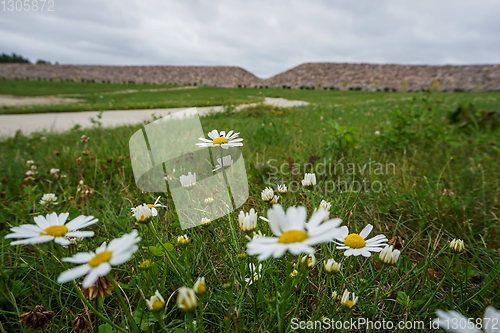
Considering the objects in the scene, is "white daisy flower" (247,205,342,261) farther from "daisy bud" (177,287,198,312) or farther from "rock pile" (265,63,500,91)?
"rock pile" (265,63,500,91)

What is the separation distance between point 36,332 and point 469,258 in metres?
1.74

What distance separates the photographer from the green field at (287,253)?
0.82m

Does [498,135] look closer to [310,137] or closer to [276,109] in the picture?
[310,137]

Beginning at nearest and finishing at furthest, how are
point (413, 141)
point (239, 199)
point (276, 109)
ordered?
point (239, 199), point (413, 141), point (276, 109)

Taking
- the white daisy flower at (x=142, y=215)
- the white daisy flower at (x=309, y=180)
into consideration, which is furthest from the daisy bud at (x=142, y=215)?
the white daisy flower at (x=309, y=180)

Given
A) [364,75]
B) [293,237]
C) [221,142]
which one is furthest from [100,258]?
[364,75]

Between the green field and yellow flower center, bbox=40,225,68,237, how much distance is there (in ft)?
0.33

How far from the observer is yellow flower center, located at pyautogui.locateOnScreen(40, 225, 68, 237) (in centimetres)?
56

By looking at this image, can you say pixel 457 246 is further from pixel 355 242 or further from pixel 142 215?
pixel 142 215

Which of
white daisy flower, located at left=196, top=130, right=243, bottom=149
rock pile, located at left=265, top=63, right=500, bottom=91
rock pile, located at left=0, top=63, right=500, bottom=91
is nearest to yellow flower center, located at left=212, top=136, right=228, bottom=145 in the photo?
white daisy flower, located at left=196, top=130, right=243, bottom=149

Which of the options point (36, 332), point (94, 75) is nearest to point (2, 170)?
point (36, 332)

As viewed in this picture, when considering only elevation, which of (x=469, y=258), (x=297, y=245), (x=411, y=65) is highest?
(x=411, y=65)

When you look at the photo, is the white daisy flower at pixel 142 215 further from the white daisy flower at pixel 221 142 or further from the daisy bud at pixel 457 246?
the daisy bud at pixel 457 246

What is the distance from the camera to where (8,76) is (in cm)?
2705
